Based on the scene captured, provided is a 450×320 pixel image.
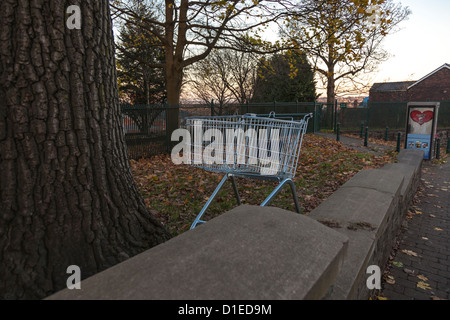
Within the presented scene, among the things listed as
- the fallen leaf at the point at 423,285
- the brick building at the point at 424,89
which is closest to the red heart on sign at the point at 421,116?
the fallen leaf at the point at 423,285

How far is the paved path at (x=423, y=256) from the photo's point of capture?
3084mm

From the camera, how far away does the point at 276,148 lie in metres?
3.52

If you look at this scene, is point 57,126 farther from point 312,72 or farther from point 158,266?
point 312,72

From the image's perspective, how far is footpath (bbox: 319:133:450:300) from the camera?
3.08 meters

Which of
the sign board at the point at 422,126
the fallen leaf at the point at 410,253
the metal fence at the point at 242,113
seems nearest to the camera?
the fallen leaf at the point at 410,253

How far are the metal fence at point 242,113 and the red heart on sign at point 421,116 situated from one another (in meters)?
4.22

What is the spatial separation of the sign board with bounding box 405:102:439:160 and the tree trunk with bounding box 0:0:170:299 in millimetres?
12019

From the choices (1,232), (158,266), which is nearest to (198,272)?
(158,266)

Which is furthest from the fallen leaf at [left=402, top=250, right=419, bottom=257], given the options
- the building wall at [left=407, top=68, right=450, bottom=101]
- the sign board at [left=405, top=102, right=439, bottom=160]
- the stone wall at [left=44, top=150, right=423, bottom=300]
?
the building wall at [left=407, top=68, right=450, bottom=101]

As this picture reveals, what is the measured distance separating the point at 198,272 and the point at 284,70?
2513cm

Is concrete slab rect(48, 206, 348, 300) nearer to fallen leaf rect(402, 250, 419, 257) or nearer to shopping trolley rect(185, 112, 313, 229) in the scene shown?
shopping trolley rect(185, 112, 313, 229)

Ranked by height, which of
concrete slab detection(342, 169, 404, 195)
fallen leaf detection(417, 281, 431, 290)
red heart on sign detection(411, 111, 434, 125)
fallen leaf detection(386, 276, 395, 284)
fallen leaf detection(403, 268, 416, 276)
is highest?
red heart on sign detection(411, 111, 434, 125)

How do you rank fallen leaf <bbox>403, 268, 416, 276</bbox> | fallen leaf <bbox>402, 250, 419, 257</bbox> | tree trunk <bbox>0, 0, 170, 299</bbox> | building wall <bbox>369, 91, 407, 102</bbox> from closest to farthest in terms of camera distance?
1. tree trunk <bbox>0, 0, 170, 299</bbox>
2. fallen leaf <bbox>403, 268, 416, 276</bbox>
3. fallen leaf <bbox>402, 250, 419, 257</bbox>
4. building wall <bbox>369, 91, 407, 102</bbox>

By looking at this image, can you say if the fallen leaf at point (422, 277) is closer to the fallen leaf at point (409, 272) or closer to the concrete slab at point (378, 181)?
the fallen leaf at point (409, 272)
